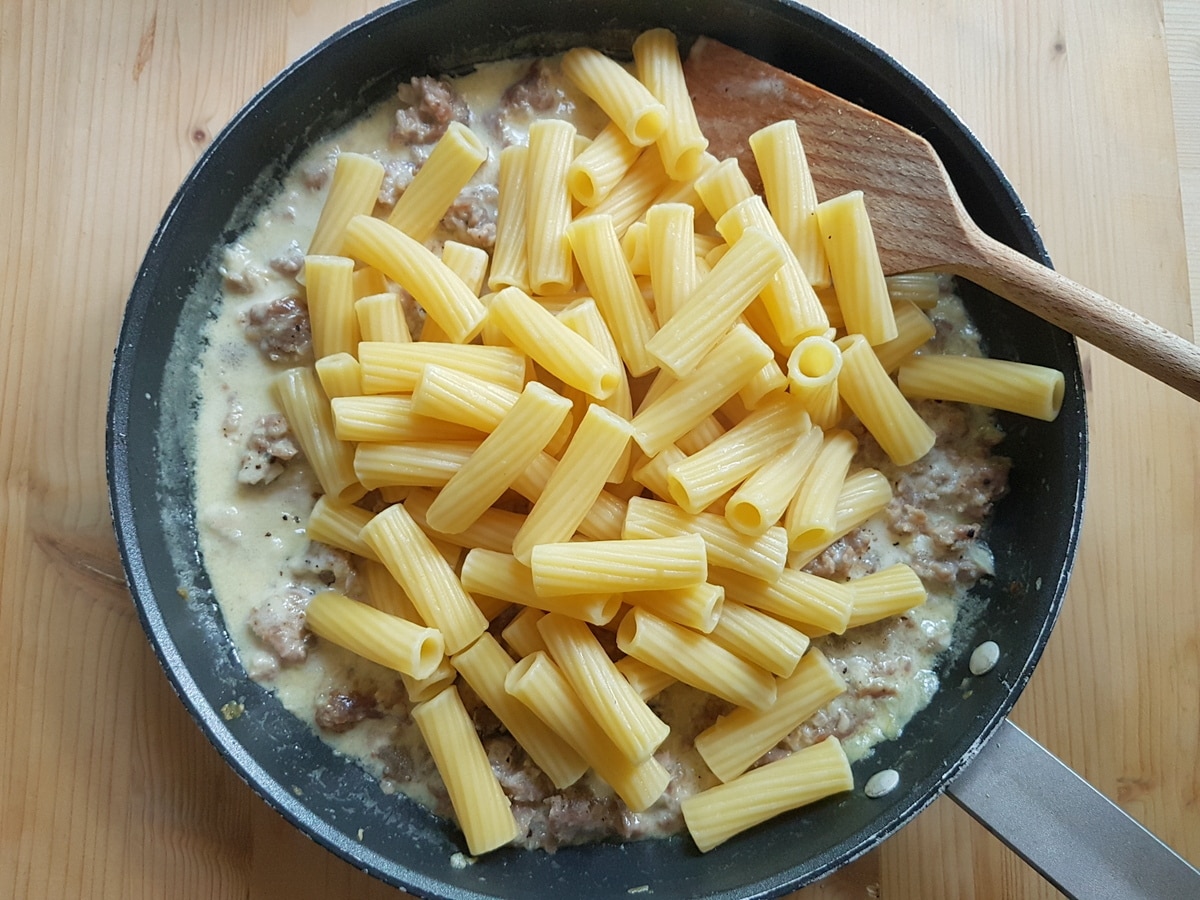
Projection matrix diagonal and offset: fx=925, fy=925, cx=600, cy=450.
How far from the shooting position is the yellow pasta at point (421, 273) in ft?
6.25

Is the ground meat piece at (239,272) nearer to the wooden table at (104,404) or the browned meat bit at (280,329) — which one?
the browned meat bit at (280,329)

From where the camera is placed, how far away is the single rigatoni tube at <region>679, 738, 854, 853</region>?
1886 millimetres

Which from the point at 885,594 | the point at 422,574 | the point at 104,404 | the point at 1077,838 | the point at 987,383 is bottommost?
the point at 1077,838

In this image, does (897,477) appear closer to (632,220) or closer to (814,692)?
(814,692)

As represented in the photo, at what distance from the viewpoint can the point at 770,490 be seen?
1.80 metres

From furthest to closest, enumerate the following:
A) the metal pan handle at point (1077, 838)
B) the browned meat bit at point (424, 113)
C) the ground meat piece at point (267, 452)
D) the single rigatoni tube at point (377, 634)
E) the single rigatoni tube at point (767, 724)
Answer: the browned meat bit at point (424, 113) → the ground meat piece at point (267, 452) → the single rigatoni tube at point (767, 724) → the single rigatoni tube at point (377, 634) → the metal pan handle at point (1077, 838)

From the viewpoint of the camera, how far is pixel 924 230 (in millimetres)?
1976

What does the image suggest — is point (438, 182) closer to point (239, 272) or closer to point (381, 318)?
point (381, 318)

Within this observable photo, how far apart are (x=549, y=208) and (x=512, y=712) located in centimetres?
105

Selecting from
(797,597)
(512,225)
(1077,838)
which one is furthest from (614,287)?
(1077,838)

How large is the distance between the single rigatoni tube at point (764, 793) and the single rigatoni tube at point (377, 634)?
62 centimetres

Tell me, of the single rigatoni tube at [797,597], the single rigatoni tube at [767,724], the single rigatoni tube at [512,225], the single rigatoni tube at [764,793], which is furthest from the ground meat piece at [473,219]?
the single rigatoni tube at [764,793]

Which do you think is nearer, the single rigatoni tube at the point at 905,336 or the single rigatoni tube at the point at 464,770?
the single rigatoni tube at the point at 464,770

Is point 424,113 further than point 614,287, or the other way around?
point 424,113
